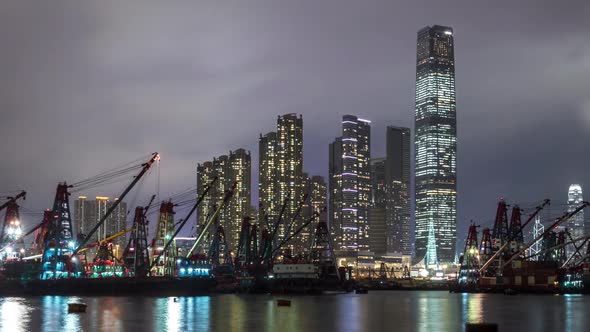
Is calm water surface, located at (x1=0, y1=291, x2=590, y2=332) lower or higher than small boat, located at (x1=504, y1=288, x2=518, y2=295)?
higher

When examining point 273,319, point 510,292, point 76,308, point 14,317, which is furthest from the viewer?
point 510,292

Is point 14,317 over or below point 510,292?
over

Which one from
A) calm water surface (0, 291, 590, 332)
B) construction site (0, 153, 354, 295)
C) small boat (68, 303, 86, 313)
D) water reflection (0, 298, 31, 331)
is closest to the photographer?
water reflection (0, 298, 31, 331)

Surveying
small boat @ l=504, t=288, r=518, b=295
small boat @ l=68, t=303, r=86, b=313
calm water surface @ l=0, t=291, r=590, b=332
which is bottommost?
small boat @ l=504, t=288, r=518, b=295

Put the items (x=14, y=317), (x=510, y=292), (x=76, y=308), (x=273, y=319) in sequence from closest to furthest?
(x=273, y=319), (x=14, y=317), (x=76, y=308), (x=510, y=292)

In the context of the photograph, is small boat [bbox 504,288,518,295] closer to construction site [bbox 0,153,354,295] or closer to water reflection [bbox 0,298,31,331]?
construction site [bbox 0,153,354,295]

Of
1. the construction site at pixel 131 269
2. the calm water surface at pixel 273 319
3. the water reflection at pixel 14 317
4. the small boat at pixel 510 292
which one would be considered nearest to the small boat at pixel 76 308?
the calm water surface at pixel 273 319

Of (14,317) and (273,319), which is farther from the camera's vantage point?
(14,317)

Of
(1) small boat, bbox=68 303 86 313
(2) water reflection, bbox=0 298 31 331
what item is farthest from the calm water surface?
(1) small boat, bbox=68 303 86 313

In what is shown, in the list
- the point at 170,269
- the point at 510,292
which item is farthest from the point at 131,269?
the point at 510,292

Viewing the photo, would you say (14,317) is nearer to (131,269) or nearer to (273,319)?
(273,319)

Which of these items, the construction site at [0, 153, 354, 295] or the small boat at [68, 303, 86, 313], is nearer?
the small boat at [68, 303, 86, 313]

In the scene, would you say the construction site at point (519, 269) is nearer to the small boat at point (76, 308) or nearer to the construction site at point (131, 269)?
the construction site at point (131, 269)

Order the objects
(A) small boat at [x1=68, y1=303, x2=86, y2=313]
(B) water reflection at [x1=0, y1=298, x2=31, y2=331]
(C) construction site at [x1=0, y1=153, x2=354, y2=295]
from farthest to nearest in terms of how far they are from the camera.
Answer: (C) construction site at [x1=0, y1=153, x2=354, y2=295] → (A) small boat at [x1=68, y1=303, x2=86, y2=313] → (B) water reflection at [x1=0, y1=298, x2=31, y2=331]
